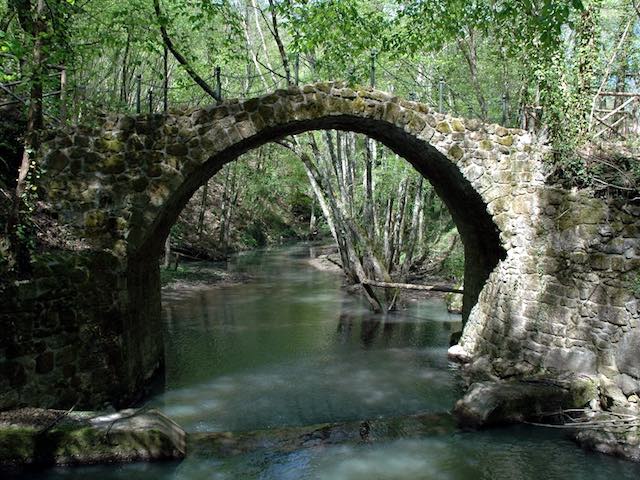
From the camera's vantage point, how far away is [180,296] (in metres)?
A: 13.8

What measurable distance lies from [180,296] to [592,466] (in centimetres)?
1100

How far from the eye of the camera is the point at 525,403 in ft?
18.6

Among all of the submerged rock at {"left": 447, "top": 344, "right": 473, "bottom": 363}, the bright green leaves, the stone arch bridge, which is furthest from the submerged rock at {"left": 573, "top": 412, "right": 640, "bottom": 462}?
the bright green leaves

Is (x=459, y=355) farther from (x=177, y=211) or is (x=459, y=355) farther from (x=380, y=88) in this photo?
(x=380, y=88)

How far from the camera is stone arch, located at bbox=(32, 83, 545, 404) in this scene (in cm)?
594

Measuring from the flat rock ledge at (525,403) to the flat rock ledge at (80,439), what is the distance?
10.2 ft

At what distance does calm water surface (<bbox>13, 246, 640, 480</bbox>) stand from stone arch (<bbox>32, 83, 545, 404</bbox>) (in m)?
1.30

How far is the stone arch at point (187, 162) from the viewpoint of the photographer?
5.94 metres

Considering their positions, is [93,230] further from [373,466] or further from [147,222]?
[373,466]

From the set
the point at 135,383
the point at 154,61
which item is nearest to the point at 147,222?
the point at 135,383

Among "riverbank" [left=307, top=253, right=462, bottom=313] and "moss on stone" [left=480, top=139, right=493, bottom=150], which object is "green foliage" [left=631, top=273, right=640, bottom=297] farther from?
"riverbank" [left=307, top=253, right=462, bottom=313]

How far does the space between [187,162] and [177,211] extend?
1.58 metres

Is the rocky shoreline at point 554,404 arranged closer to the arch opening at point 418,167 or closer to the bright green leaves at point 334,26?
the arch opening at point 418,167

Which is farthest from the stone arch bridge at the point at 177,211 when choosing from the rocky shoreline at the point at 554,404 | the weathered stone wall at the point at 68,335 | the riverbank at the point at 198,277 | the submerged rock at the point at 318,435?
the riverbank at the point at 198,277
